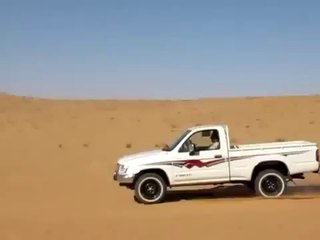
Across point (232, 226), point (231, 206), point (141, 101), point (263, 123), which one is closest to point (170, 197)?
point (231, 206)

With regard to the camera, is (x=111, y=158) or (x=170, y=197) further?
(x=111, y=158)

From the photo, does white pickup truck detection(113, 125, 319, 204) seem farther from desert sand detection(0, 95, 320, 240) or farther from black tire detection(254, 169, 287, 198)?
desert sand detection(0, 95, 320, 240)

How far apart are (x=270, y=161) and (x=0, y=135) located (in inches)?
989

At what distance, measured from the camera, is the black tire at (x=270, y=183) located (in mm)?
12789

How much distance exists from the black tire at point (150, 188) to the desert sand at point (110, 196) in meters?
0.31

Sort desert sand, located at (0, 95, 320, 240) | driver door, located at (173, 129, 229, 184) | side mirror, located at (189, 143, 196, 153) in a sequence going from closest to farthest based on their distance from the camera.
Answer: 1. desert sand, located at (0, 95, 320, 240)
2. driver door, located at (173, 129, 229, 184)
3. side mirror, located at (189, 143, 196, 153)

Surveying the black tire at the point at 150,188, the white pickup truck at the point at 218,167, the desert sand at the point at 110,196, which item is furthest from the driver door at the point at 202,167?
the desert sand at the point at 110,196

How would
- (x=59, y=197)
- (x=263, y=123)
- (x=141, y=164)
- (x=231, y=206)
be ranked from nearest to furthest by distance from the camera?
(x=231, y=206), (x=141, y=164), (x=59, y=197), (x=263, y=123)

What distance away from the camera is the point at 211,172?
12.9m

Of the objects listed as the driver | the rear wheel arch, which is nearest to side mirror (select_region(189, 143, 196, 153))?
the driver

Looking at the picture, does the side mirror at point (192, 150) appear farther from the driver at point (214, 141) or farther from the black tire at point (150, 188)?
the black tire at point (150, 188)

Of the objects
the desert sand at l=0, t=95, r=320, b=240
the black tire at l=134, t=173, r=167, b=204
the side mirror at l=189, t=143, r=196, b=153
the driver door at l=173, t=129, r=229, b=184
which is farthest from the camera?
the side mirror at l=189, t=143, r=196, b=153

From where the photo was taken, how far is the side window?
1302cm

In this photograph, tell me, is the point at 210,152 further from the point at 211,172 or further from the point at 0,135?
the point at 0,135
